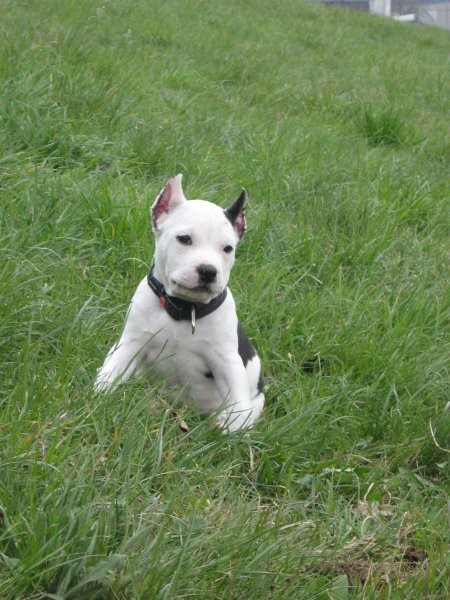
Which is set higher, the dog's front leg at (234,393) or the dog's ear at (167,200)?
the dog's ear at (167,200)

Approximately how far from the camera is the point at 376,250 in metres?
5.64

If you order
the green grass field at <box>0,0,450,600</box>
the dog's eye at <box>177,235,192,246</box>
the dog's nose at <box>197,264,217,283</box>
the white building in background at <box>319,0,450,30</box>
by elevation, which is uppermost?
the dog's eye at <box>177,235,192,246</box>

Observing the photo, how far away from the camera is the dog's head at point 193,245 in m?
3.52

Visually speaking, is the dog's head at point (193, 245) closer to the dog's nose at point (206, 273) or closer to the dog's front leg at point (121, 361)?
the dog's nose at point (206, 273)

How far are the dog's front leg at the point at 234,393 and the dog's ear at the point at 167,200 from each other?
624 mm

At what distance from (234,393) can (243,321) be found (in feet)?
2.95

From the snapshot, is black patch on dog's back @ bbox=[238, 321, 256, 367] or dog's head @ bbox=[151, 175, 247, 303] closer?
dog's head @ bbox=[151, 175, 247, 303]

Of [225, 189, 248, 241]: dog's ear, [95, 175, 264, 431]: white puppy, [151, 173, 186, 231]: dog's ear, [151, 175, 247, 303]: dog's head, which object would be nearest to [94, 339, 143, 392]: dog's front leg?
[95, 175, 264, 431]: white puppy

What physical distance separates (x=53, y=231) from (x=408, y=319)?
1.81 m

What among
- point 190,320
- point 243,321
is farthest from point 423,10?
point 190,320

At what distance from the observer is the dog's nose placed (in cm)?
348

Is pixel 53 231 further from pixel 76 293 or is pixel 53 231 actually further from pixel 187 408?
pixel 187 408

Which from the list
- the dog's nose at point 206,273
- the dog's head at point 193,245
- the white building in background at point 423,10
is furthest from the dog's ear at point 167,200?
the white building in background at point 423,10

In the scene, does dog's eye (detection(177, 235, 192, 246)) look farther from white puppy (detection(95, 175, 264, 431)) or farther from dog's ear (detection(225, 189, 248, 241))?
dog's ear (detection(225, 189, 248, 241))
